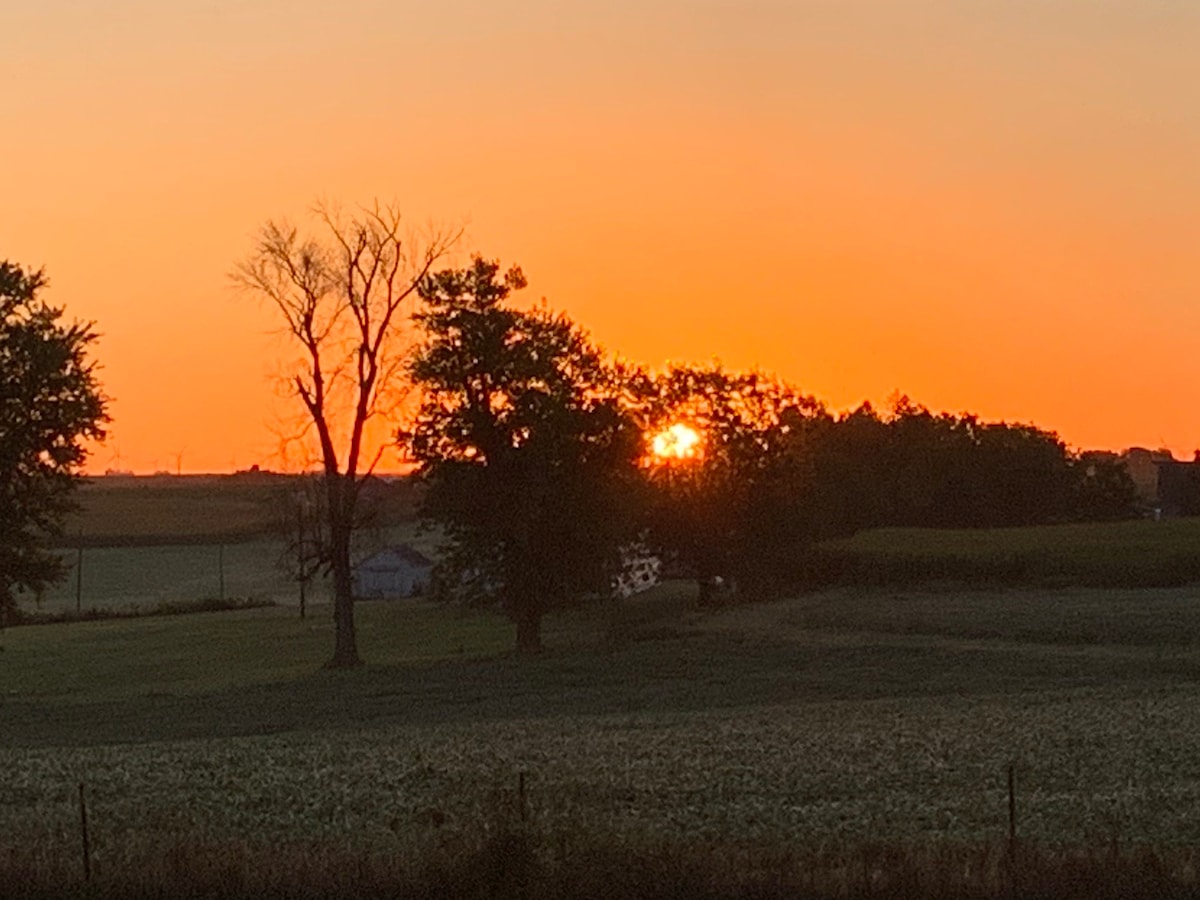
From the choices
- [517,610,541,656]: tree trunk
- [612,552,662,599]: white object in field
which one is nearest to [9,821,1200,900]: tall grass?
[517,610,541,656]: tree trunk

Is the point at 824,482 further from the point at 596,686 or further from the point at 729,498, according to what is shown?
the point at 596,686

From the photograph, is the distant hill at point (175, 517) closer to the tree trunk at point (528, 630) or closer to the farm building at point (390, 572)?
the farm building at point (390, 572)

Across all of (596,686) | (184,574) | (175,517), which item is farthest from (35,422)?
(175,517)

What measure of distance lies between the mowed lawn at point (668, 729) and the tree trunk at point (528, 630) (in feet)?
4.08

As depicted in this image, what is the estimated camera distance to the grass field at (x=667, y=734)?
21.0 meters

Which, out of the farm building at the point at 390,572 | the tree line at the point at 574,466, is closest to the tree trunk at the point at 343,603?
the tree line at the point at 574,466

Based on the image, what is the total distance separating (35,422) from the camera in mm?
44438

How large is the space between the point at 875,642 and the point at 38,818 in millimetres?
43331

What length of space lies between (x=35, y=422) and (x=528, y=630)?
25332 millimetres

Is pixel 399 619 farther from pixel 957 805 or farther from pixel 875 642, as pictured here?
pixel 957 805

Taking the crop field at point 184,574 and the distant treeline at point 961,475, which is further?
the crop field at point 184,574

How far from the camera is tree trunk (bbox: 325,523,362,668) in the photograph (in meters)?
63.3

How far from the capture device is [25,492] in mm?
45094

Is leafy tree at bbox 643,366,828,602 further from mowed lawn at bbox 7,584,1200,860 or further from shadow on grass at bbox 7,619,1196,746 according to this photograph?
shadow on grass at bbox 7,619,1196,746
